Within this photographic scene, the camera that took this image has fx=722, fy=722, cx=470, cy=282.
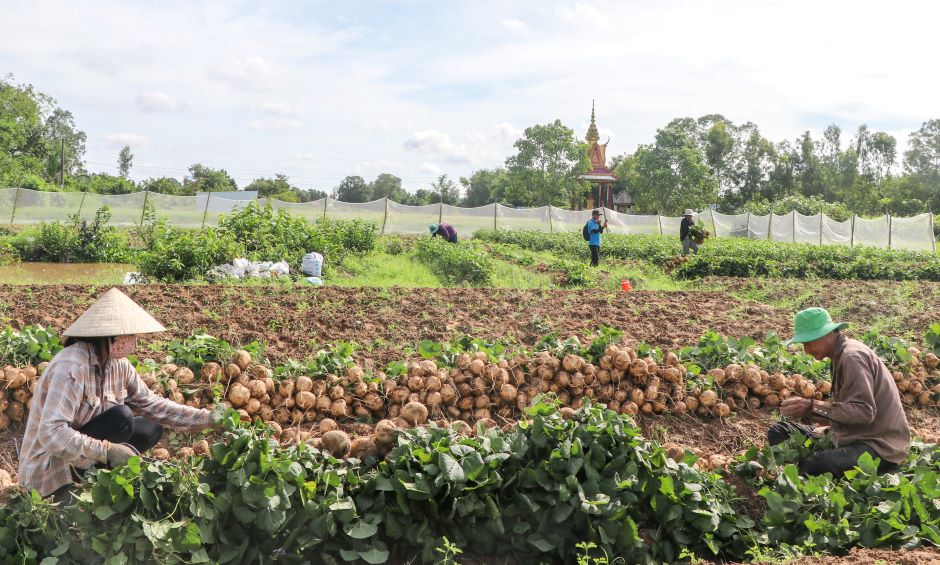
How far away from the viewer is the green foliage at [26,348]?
5090 mm

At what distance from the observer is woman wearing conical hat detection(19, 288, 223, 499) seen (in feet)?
11.2

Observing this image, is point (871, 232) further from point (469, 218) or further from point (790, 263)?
point (469, 218)

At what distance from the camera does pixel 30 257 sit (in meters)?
16.2

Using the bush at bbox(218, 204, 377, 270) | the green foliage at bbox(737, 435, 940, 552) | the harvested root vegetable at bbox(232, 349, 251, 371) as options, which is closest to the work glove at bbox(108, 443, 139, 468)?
the harvested root vegetable at bbox(232, 349, 251, 371)

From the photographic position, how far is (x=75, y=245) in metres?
15.9

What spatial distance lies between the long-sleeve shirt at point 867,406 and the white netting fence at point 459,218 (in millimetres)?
20687

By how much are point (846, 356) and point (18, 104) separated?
56047 millimetres

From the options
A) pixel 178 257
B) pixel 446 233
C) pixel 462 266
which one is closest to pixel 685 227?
pixel 462 266

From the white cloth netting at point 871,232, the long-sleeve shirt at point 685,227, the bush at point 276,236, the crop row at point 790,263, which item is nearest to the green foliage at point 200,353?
the bush at point 276,236

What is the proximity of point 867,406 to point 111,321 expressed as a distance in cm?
403

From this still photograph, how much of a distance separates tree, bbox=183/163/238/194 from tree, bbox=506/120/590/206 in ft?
85.0

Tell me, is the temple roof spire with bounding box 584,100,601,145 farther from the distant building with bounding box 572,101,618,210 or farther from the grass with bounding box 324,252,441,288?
the grass with bounding box 324,252,441,288

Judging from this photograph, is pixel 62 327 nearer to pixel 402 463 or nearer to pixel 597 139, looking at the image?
pixel 402 463

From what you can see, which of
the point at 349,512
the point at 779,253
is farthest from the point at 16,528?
the point at 779,253
